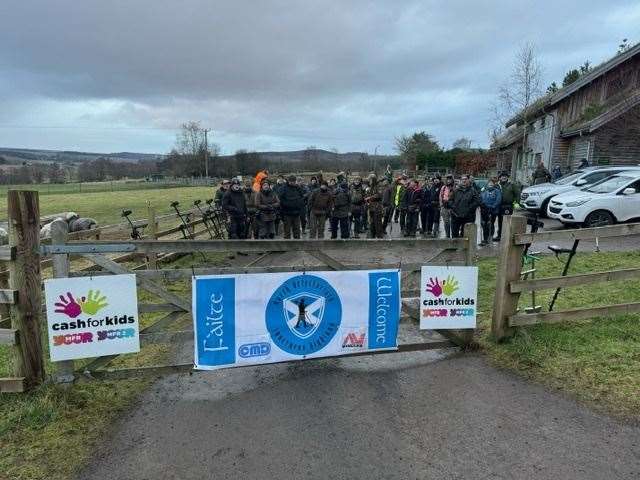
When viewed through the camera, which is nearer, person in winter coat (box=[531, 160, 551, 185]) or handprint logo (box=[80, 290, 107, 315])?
handprint logo (box=[80, 290, 107, 315])

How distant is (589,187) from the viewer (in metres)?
13.3

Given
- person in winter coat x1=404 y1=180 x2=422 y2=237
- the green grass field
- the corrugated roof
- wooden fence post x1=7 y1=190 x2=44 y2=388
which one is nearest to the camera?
wooden fence post x1=7 y1=190 x2=44 y2=388

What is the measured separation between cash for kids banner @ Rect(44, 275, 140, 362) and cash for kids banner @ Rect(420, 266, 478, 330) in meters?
2.65

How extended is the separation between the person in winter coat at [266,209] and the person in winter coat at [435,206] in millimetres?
4305

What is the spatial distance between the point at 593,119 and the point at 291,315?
73.5 feet

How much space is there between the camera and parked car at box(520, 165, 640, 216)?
14.9m

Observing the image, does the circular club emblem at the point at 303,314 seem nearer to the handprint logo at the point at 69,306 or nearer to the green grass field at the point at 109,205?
the handprint logo at the point at 69,306

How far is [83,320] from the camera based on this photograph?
3.84m

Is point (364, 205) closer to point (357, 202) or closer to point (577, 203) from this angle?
point (357, 202)

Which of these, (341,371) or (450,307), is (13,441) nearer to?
(341,371)

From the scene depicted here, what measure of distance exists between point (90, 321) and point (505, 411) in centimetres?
340

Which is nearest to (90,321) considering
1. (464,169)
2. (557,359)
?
(557,359)

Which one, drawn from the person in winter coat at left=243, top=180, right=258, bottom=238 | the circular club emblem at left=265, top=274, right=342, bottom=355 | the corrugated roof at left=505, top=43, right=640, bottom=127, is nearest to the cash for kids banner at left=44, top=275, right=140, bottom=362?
the circular club emblem at left=265, top=274, right=342, bottom=355

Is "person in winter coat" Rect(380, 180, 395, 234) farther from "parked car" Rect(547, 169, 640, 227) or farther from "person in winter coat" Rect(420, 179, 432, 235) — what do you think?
"parked car" Rect(547, 169, 640, 227)
